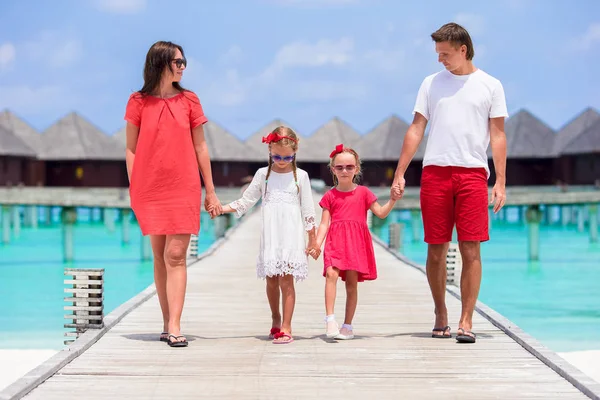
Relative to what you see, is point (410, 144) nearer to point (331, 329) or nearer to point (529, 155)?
point (331, 329)

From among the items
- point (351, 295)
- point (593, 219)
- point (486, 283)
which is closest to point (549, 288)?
point (486, 283)

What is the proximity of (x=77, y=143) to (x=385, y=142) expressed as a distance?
15.5 meters

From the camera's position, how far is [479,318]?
6820 millimetres

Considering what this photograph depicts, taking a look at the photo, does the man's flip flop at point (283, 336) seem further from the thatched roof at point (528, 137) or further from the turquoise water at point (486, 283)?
the thatched roof at point (528, 137)

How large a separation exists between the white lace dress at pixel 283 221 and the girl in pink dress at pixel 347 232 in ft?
0.45

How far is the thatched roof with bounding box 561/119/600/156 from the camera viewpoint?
44.1 metres

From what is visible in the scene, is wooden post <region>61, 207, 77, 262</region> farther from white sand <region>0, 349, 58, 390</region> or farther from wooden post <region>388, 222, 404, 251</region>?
white sand <region>0, 349, 58, 390</region>

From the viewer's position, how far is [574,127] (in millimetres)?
49062

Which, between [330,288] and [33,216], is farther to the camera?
[33,216]

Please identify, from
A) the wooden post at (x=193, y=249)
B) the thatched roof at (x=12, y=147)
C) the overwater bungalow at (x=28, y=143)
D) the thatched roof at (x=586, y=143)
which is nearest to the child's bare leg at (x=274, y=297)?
the wooden post at (x=193, y=249)

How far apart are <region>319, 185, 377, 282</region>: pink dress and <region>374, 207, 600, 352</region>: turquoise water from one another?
30.1 ft

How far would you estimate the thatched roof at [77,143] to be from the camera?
4706cm

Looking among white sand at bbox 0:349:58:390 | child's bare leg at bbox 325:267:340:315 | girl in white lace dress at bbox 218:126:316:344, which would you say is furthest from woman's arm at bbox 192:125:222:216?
white sand at bbox 0:349:58:390

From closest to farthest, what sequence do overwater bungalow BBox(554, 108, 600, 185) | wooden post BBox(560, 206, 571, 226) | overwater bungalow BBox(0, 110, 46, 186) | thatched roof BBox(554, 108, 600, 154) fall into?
overwater bungalow BBox(554, 108, 600, 185), overwater bungalow BBox(0, 110, 46, 186), wooden post BBox(560, 206, 571, 226), thatched roof BBox(554, 108, 600, 154)
